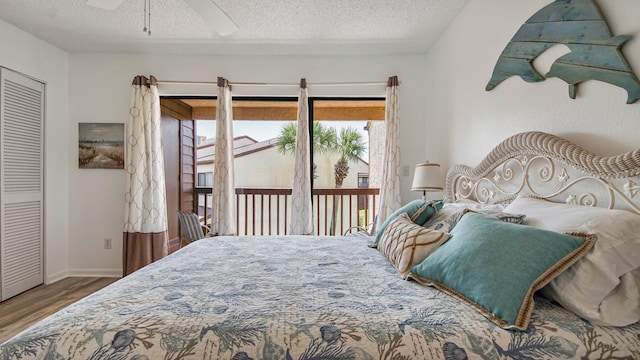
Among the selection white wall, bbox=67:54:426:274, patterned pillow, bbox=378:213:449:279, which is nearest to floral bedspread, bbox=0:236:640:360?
patterned pillow, bbox=378:213:449:279

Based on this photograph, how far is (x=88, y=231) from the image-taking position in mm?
3432

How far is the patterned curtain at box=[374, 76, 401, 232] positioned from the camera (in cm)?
324

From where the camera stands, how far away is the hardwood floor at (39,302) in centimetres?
231

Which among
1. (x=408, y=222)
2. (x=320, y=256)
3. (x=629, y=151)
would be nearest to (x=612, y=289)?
(x=629, y=151)

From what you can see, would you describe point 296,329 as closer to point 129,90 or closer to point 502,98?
point 502,98

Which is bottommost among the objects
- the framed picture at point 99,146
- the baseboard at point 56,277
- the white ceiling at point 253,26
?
the baseboard at point 56,277

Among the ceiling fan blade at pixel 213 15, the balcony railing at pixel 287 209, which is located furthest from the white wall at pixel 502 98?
the ceiling fan blade at pixel 213 15

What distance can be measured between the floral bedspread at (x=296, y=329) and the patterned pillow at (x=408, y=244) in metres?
0.18

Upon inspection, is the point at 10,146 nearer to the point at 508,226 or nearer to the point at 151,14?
the point at 151,14

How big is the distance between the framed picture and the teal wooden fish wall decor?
12.8 ft

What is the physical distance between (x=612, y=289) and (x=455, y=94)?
212 cm

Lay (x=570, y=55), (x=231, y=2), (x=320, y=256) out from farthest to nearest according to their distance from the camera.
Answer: (x=231, y=2), (x=320, y=256), (x=570, y=55)

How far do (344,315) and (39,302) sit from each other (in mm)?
3259

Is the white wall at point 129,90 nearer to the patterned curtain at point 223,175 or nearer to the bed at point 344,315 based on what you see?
the patterned curtain at point 223,175
